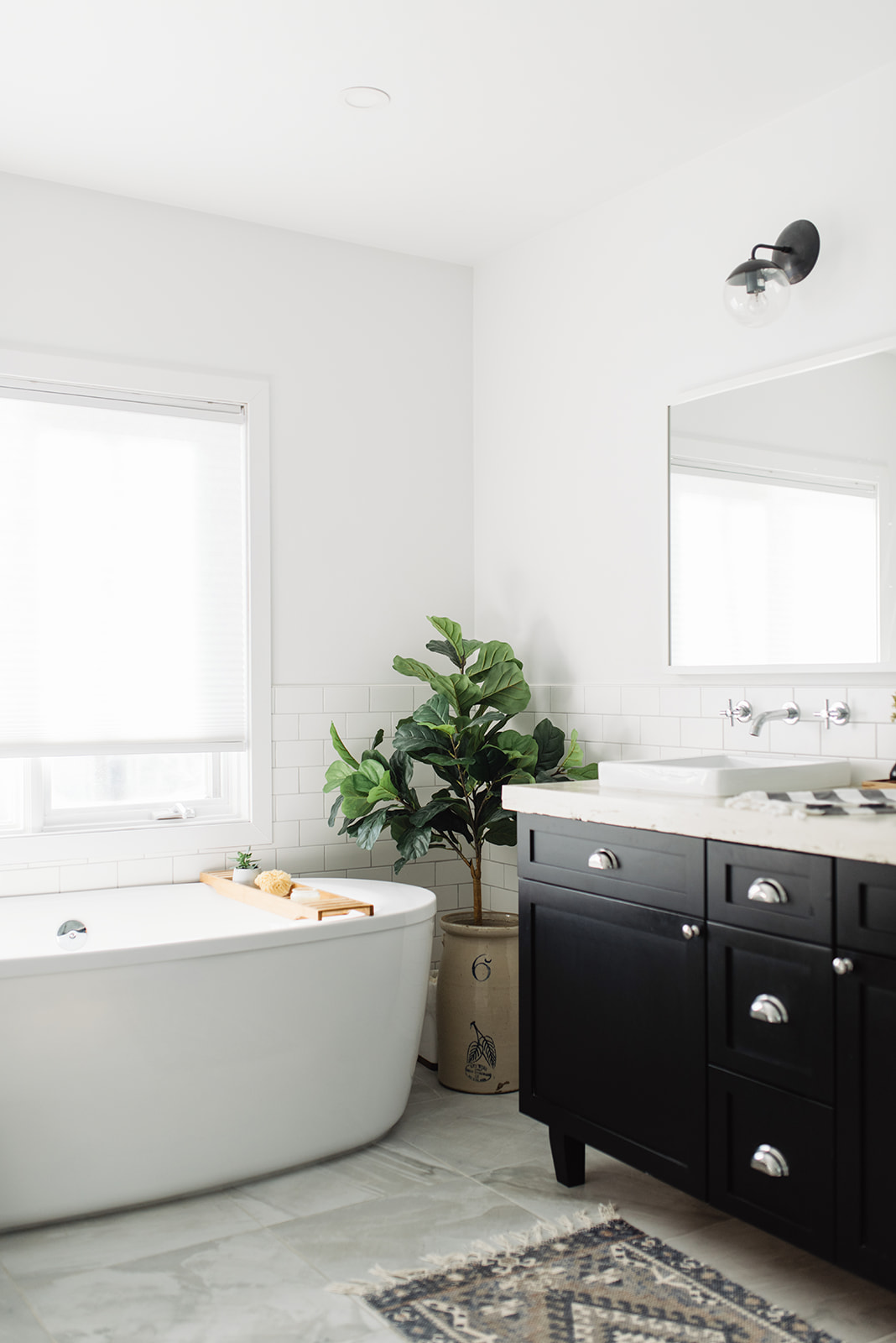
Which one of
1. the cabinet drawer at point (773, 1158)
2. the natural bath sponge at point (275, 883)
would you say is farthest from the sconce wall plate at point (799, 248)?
the natural bath sponge at point (275, 883)

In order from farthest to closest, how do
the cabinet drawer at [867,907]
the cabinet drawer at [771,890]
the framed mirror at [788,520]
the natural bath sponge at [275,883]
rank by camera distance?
the natural bath sponge at [275,883], the framed mirror at [788,520], the cabinet drawer at [771,890], the cabinet drawer at [867,907]

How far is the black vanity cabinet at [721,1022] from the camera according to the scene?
1893 mm

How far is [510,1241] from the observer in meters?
2.38

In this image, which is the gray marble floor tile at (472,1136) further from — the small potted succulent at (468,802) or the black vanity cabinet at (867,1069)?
the black vanity cabinet at (867,1069)

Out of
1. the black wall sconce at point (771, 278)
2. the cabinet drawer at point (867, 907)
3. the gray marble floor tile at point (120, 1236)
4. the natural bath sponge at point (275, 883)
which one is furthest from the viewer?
the natural bath sponge at point (275, 883)

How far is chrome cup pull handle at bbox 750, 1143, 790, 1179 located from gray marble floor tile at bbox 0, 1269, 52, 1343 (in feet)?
4.36

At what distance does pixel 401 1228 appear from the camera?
245 cm

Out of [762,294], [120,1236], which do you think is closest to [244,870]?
[120,1236]

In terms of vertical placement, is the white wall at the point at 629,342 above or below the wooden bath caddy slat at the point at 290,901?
above

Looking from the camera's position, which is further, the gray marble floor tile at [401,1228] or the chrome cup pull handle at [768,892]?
the gray marble floor tile at [401,1228]

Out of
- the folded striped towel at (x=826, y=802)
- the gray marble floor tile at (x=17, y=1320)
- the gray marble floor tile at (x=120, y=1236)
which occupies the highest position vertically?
the folded striped towel at (x=826, y=802)

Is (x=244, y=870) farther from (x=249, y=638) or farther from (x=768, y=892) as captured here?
(x=768, y=892)

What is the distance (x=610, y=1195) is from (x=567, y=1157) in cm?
12

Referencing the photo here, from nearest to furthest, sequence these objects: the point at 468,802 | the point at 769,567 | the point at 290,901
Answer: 1. the point at 769,567
2. the point at 290,901
3. the point at 468,802
